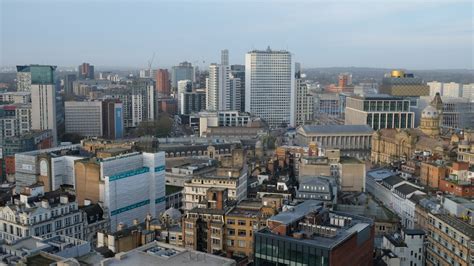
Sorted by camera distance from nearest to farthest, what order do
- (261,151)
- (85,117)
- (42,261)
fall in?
1. (42,261)
2. (261,151)
3. (85,117)

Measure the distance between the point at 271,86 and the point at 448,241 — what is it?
10808cm

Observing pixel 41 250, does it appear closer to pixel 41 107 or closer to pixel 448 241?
pixel 448 241

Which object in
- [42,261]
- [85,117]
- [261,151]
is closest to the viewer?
[42,261]

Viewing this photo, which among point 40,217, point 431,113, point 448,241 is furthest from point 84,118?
point 448,241

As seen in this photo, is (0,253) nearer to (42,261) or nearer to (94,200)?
(42,261)

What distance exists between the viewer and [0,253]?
107 ft

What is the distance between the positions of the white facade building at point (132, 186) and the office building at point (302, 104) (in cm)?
9419

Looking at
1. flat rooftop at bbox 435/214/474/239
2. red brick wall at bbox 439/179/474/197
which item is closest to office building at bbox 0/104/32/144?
red brick wall at bbox 439/179/474/197

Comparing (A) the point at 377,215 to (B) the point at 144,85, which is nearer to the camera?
(A) the point at 377,215

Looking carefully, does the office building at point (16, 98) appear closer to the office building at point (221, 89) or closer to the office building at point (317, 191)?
the office building at point (221, 89)

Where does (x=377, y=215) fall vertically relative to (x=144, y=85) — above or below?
below

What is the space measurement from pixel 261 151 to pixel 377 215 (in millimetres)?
36809

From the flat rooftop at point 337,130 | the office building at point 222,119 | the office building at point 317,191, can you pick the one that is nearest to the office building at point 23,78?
the office building at point 222,119

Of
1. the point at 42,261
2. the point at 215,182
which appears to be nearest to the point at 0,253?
the point at 42,261
